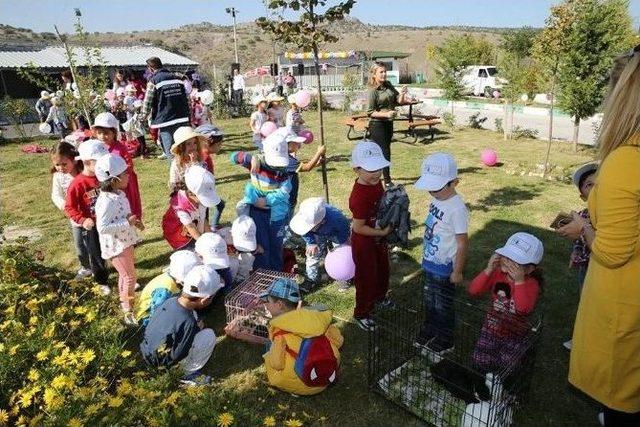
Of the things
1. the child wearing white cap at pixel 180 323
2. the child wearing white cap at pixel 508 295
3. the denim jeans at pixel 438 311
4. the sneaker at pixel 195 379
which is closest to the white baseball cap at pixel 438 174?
the child wearing white cap at pixel 508 295

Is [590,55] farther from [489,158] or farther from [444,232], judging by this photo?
[444,232]

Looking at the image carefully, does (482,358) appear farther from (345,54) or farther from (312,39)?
(345,54)

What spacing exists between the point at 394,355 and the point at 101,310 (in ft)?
8.66

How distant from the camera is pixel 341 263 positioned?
483 cm

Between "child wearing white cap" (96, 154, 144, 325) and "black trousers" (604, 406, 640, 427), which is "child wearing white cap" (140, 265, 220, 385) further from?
"black trousers" (604, 406, 640, 427)

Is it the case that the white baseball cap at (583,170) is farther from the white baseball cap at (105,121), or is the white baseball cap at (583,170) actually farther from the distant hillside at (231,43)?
the distant hillside at (231,43)

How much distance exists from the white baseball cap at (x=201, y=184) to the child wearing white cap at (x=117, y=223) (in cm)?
67

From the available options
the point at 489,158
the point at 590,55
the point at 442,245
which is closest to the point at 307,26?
the point at 442,245

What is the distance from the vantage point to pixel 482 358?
3.45 meters

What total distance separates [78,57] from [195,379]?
31.0 meters

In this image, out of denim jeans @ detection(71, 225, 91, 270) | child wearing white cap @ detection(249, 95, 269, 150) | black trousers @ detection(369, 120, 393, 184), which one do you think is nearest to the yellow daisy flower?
denim jeans @ detection(71, 225, 91, 270)

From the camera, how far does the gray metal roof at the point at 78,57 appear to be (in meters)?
25.3

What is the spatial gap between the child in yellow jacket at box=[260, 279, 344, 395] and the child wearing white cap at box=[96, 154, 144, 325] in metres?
1.97

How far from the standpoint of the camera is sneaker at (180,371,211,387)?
3642 millimetres
